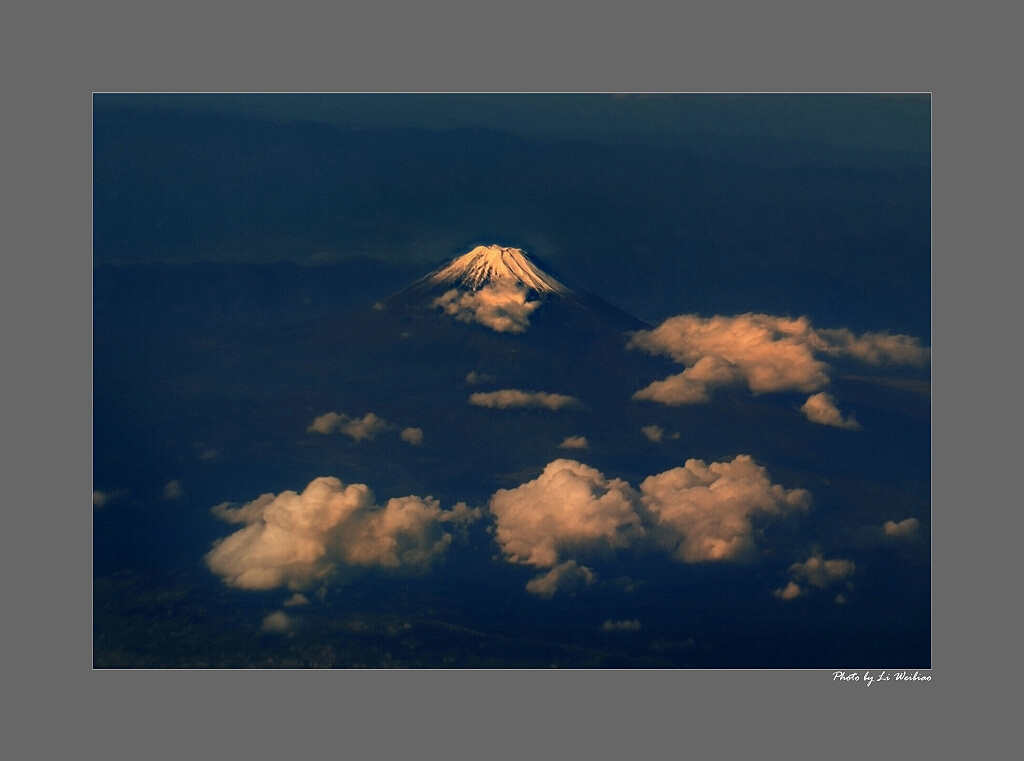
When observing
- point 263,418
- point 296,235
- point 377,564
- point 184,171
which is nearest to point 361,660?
point 377,564

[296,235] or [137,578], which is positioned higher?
[296,235]

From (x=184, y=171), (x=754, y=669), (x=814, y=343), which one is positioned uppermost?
A: (x=184, y=171)

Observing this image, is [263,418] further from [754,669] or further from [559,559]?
[754,669]

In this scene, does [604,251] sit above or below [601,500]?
above

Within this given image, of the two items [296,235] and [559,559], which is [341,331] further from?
[559,559]

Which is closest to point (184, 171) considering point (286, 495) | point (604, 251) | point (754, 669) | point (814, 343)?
point (286, 495)

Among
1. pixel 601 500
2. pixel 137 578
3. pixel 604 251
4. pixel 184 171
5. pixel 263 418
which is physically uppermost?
pixel 184 171
